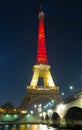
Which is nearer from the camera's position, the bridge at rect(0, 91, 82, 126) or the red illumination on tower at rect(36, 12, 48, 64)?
the bridge at rect(0, 91, 82, 126)

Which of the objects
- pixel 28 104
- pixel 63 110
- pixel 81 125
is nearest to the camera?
pixel 81 125

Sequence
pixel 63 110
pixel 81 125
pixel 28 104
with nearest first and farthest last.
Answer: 1. pixel 81 125
2. pixel 63 110
3. pixel 28 104

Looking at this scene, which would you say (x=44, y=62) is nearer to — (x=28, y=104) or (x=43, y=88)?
(x=43, y=88)

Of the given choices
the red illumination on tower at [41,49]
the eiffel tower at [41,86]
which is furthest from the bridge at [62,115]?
the red illumination on tower at [41,49]

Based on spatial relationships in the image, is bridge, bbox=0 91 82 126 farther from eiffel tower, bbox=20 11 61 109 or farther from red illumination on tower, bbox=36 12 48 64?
red illumination on tower, bbox=36 12 48 64

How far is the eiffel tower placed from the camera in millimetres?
94562

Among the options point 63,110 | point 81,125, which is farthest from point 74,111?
point 81,125

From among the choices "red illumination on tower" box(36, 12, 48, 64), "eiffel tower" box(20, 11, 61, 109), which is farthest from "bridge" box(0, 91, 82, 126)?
"red illumination on tower" box(36, 12, 48, 64)

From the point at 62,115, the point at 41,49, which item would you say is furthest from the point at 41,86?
the point at 62,115

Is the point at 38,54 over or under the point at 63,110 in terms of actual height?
over

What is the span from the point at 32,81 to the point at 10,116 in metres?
13.2

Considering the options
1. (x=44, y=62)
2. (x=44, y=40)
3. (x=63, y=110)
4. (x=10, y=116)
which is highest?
(x=44, y=40)

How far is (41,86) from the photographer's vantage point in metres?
97.7

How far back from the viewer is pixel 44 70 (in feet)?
316
